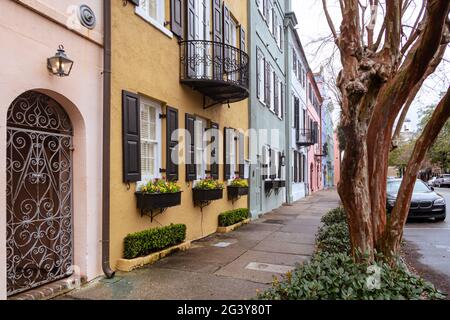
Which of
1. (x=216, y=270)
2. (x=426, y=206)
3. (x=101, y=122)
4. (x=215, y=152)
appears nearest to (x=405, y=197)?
(x=216, y=270)

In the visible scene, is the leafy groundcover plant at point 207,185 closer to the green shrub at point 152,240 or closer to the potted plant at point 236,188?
the green shrub at point 152,240

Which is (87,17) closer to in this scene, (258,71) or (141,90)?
(141,90)

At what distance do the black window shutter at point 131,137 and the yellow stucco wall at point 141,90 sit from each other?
85 millimetres

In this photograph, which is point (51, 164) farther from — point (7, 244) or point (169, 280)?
point (169, 280)

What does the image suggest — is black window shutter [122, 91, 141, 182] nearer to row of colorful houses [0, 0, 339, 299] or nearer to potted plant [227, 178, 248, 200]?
row of colorful houses [0, 0, 339, 299]

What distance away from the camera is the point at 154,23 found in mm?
7012

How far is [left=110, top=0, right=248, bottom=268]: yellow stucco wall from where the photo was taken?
5.94 metres

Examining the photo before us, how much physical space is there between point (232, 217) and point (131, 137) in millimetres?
5110

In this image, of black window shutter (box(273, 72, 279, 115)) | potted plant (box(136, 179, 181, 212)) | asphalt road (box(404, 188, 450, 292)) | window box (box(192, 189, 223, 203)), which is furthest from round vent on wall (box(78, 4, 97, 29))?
black window shutter (box(273, 72, 279, 115))

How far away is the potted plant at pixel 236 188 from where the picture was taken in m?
10.7

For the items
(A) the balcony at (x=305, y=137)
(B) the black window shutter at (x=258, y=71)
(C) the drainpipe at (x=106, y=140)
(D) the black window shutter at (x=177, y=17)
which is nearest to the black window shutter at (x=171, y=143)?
(D) the black window shutter at (x=177, y=17)

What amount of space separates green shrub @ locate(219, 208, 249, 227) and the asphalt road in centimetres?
449

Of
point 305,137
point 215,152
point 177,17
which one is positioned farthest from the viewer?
point 305,137

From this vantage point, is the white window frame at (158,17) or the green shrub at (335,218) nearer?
the white window frame at (158,17)
